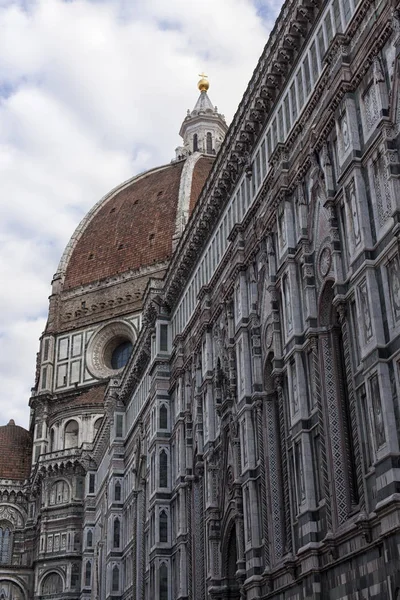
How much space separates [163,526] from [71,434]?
1344 inches

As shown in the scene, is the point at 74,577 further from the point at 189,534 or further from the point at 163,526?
the point at 189,534

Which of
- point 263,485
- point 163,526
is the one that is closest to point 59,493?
point 163,526

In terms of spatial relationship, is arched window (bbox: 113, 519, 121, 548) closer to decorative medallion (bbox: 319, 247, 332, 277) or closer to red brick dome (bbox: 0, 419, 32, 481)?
red brick dome (bbox: 0, 419, 32, 481)

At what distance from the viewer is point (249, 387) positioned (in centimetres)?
2641

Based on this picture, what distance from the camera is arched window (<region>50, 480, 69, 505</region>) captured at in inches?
2549

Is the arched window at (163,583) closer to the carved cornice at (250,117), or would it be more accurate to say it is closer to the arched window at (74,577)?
the carved cornice at (250,117)

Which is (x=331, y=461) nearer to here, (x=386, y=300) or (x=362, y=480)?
(x=362, y=480)

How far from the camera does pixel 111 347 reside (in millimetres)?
73875

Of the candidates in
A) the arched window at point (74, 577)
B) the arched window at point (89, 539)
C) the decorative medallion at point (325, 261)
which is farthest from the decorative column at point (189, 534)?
the arched window at point (74, 577)

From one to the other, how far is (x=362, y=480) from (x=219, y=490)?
11.7 meters

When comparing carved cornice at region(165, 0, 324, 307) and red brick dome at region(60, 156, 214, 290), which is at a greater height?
red brick dome at region(60, 156, 214, 290)

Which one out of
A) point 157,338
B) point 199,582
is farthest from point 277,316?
point 157,338

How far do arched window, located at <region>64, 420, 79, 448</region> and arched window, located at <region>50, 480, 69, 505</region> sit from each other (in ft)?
12.5

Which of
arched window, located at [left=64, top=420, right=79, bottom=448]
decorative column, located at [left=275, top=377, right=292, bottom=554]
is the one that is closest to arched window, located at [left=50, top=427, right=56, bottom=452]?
arched window, located at [left=64, top=420, right=79, bottom=448]
